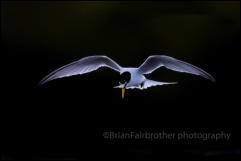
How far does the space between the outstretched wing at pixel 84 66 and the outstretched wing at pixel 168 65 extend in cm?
15

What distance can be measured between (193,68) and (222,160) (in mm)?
1038

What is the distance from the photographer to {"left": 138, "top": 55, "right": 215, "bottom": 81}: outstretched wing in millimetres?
1386

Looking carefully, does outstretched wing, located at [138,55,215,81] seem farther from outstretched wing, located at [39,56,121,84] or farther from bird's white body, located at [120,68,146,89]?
outstretched wing, located at [39,56,121,84]

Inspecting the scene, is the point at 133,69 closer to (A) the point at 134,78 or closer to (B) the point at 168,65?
(A) the point at 134,78

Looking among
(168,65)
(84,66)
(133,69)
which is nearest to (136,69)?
(133,69)

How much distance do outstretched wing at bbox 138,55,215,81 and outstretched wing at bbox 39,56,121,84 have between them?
15 cm

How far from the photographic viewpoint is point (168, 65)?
1.47m

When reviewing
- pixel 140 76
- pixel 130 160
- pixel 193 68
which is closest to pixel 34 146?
pixel 130 160

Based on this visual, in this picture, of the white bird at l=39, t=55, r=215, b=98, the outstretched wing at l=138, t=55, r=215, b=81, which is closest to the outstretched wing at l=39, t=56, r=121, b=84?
the white bird at l=39, t=55, r=215, b=98

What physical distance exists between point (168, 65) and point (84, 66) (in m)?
0.44

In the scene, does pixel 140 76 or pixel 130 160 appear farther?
pixel 130 160

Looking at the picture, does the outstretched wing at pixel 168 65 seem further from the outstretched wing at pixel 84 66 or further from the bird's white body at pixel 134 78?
the outstretched wing at pixel 84 66

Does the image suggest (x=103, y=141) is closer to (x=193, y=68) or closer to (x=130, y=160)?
(x=130, y=160)

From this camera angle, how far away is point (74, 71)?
5.22 ft
